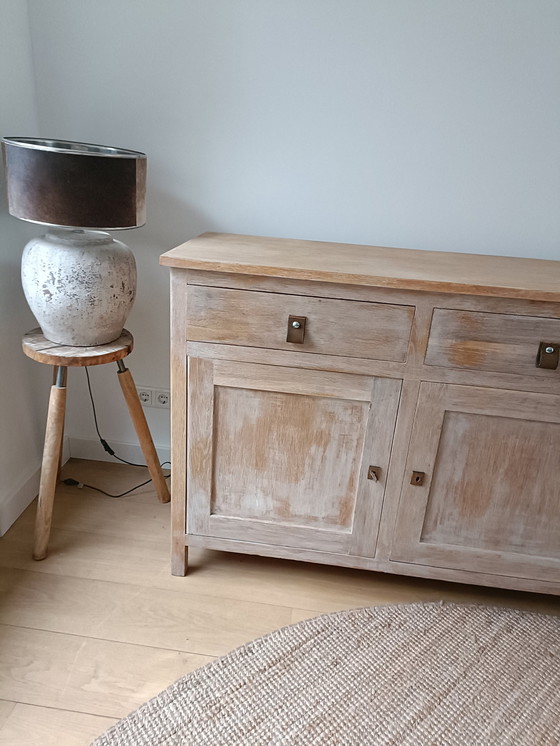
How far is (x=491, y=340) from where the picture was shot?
121 centimetres

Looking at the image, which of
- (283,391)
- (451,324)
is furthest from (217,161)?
(451,324)

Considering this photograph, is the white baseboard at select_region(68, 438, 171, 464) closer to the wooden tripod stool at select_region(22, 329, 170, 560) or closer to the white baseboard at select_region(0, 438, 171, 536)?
the white baseboard at select_region(0, 438, 171, 536)

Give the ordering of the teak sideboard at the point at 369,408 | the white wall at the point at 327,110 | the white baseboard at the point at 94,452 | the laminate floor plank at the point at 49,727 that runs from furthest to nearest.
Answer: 1. the white baseboard at the point at 94,452
2. the white wall at the point at 327,110
3. the teak sideboard at the point at 369,408
4. the laminate floor plank at the point at 49,727

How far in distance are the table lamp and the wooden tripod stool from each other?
35 millimetres

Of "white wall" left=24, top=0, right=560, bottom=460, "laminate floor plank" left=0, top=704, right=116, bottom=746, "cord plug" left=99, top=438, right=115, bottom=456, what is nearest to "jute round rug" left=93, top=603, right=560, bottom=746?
"laminate floor plank" left=0, top=704, right=116, bottom=746

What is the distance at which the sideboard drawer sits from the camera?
1229mm

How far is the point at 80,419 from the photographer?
2000 mm

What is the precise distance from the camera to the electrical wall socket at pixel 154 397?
1.91 metres

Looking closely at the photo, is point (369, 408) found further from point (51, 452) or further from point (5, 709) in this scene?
point (5, 709)

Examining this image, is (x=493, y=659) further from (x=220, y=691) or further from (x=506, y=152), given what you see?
(x=506, y=152)

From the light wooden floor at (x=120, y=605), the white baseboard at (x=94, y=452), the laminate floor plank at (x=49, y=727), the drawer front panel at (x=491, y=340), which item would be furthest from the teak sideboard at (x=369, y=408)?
the white baseboard at (x=94, y=452)

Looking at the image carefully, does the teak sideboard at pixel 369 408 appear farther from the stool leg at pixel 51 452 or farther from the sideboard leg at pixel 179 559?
the stool leg at pixel 51 452

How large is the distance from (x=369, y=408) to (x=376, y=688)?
0.63 m

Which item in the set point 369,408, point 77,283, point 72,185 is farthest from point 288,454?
point 72,185
